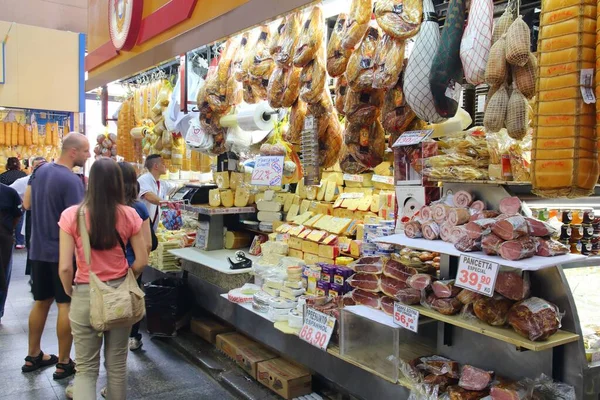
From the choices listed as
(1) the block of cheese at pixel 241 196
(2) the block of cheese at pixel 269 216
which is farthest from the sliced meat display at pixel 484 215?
(1) the block of cheese at pixel 241 196

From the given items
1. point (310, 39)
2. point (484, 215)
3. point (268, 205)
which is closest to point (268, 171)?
point (310, 39)

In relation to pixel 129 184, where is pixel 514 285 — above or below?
below

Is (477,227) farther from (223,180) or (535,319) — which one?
(223,180)

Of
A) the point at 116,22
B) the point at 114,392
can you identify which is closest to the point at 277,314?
the point at 114,392

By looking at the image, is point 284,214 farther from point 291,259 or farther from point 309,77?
point 309,77

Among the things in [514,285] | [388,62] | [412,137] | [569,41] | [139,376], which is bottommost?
[139,376]

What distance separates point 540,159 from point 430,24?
2.86ft

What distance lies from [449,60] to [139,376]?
129 inches

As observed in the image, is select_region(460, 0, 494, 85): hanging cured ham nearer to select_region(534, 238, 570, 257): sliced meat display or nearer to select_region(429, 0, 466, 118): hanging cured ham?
select_region(429, 0, 466, 118): hanging cured ham

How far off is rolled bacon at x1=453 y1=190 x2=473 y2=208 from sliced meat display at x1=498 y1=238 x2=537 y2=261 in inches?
18.0

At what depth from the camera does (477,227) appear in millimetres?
2170

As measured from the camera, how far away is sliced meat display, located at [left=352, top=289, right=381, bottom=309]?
276 centimetres

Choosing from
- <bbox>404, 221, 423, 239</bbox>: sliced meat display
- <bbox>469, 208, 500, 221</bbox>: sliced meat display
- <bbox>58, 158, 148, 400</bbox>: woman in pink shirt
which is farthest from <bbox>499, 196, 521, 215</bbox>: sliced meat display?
<bbox>58, 158, 148, 400</bbox>: woman in pink shirt

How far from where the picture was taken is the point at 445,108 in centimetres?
233
